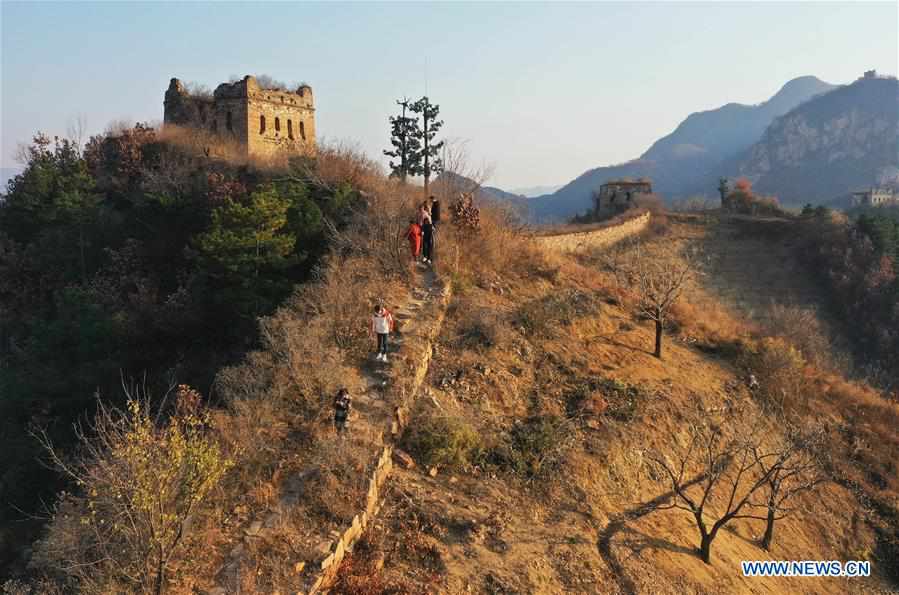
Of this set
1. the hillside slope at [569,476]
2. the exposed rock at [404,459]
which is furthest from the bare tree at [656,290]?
the exposed rock at [404,459]

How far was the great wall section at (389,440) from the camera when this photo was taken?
6.10 m

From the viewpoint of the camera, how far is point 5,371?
17219 millimetres

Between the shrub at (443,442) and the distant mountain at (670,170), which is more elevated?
the distant mountain at (670,170)

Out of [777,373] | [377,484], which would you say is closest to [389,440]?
[377,484]

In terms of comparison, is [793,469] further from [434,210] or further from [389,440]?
[434,210]

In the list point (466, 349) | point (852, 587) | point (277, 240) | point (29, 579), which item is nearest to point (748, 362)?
point (852, 587)

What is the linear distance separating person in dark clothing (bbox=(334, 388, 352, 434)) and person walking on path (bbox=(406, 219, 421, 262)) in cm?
592

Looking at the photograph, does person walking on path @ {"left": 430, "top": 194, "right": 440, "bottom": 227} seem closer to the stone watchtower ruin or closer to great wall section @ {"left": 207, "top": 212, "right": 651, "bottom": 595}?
great wall section @ {"left": 207, "top": 212, "right": 651, "bottom": 595}

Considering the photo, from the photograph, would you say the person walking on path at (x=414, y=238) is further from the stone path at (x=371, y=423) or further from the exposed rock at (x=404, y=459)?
the exposed rock at (x=404, y=459)

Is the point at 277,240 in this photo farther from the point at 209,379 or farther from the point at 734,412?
the point at 734,412

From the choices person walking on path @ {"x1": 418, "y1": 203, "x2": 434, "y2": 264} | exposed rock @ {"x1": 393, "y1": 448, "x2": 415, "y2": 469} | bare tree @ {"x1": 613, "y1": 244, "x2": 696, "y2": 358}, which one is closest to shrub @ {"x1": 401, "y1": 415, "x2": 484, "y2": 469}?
exposed rock @ {"x1": 393, "y1": 448, "x2": 415, "y2": 469}

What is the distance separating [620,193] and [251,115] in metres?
26.3

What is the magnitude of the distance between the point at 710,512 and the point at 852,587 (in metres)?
2.59

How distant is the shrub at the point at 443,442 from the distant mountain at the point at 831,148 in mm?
119709
